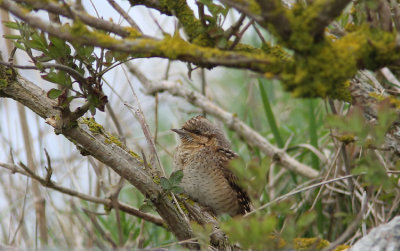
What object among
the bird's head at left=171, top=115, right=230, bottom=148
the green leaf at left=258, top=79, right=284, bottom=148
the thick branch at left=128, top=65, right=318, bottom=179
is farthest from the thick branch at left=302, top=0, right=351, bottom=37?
the thick branch at left=128, top=65, right=318, bottom=179

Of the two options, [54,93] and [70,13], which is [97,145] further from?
[70,13]

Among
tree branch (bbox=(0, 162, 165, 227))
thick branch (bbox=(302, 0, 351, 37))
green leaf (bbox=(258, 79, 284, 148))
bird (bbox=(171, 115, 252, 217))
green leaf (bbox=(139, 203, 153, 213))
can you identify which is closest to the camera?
thick branch (bbox=(302, 0, 351, 37))

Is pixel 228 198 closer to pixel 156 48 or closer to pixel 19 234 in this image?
pixel 19 234

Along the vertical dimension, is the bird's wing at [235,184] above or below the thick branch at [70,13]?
below

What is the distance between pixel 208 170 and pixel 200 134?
39 cm

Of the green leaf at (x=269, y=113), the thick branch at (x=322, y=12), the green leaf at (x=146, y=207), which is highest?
the green leaf at (x=269, y=113)

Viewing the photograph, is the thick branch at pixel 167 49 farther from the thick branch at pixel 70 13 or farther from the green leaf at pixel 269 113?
the green leaf at pixel 269 113

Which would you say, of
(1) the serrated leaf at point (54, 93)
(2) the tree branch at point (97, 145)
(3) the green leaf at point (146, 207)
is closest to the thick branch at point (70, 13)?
(1) the serrated leaf at point (54, 93)

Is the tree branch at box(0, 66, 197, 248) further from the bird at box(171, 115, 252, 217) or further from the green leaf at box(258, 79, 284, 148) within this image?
the green leaf at box(258, 79, 284, 148)

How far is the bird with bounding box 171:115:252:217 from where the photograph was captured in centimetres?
376

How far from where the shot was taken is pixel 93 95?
222cm

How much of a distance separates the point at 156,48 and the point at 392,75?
2.65m

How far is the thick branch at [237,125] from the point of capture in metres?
4.37

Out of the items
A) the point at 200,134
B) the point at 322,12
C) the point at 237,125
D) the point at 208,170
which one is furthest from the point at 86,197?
the point at 322,12
